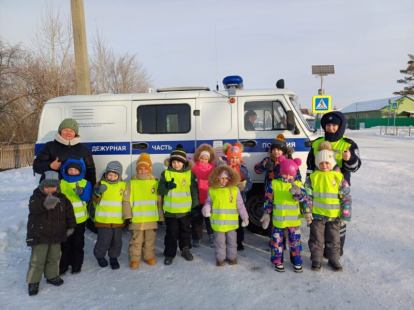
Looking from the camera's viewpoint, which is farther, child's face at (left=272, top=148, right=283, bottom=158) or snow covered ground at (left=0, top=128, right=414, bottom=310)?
child's face at (left=272, top=148, right=283, bottom=158)

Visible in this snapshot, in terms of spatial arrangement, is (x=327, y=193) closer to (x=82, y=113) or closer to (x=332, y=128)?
(x=332, y=128)

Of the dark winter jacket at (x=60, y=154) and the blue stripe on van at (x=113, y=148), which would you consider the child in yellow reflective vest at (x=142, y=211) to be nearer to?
the dark winter jacket at (x=60, y=154)

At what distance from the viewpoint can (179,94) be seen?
16.3 feet

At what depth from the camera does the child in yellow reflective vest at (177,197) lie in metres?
4.06

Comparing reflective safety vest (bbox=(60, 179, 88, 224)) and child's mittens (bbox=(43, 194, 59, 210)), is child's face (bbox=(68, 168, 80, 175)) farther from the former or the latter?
child's mittens (bbox=(43, 194, 59, 210))

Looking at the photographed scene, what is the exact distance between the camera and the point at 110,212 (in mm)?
3887

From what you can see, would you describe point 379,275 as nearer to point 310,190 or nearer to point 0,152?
point 310,190

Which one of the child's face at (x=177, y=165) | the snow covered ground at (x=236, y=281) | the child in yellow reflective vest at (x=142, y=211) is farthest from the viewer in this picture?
the child's face at (x=177, y=165)

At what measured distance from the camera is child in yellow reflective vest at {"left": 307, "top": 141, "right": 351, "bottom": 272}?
3.71 meters

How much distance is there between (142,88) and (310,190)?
21319 mm

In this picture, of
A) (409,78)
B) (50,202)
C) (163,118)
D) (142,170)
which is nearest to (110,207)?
(142,170)

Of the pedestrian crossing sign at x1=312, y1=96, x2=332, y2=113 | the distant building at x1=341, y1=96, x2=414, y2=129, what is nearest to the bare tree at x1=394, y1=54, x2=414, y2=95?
the distant building at x1=341, y1=96, x2=414, y2=129

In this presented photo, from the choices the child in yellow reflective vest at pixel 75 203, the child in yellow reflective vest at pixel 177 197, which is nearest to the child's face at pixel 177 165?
the child in yellow reflective vest at pixel 177 197

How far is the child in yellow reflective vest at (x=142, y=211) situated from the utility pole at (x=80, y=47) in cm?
389
